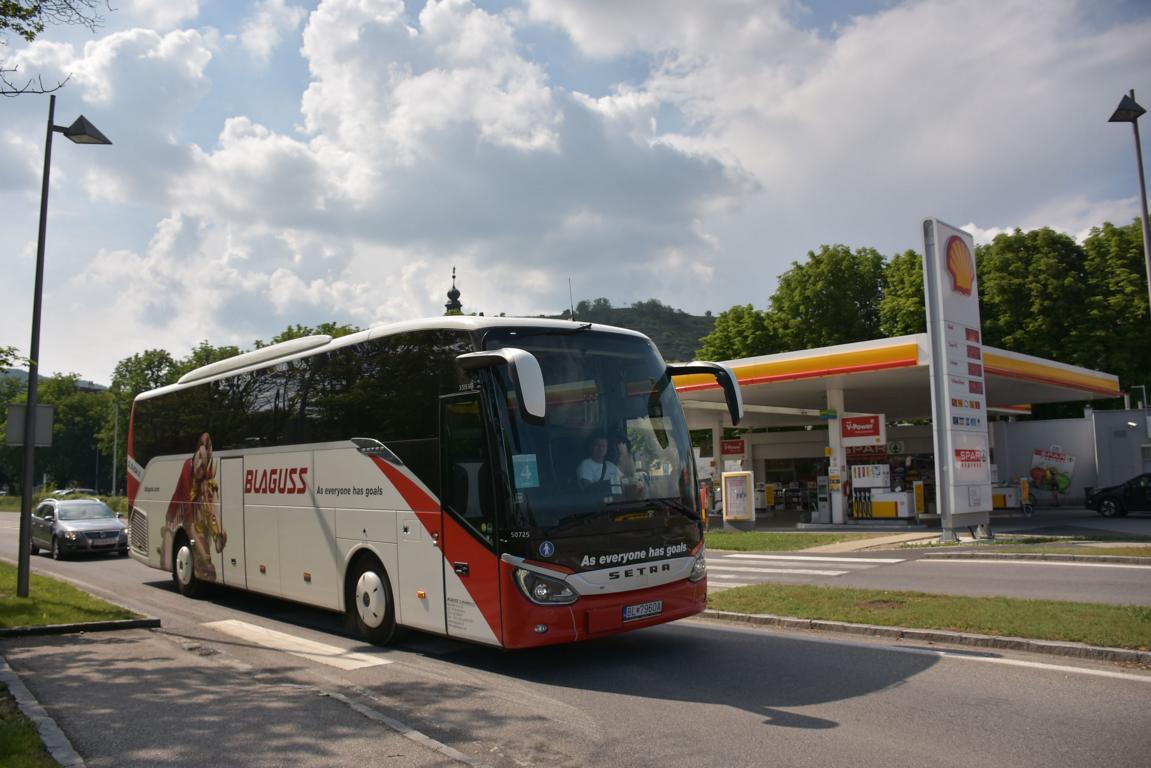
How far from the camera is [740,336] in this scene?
1971 inches

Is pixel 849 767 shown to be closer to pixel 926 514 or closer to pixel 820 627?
pixel 820 627

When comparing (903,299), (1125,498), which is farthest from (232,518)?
(903,299)

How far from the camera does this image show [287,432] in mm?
11203

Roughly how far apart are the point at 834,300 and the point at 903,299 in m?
4.22

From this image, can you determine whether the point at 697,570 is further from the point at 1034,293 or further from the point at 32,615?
the point at 1034,293

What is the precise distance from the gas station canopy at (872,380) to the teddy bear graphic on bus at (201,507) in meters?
15.9

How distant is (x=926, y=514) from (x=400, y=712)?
28.7 metres

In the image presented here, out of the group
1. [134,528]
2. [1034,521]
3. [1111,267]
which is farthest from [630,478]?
[1111,267]

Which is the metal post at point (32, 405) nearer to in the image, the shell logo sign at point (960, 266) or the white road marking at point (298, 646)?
the white road marking at point (298, 646)

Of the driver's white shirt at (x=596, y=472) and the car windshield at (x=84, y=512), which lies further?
the car windshield at (x=84, y=512)

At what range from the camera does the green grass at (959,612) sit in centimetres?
837

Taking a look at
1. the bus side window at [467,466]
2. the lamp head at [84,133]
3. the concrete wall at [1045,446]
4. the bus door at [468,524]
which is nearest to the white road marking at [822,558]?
the bus door at [468,524]

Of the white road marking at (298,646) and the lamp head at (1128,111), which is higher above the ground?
the lamp head at (1128,111)

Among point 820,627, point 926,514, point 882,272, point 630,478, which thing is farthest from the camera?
point 882,272
